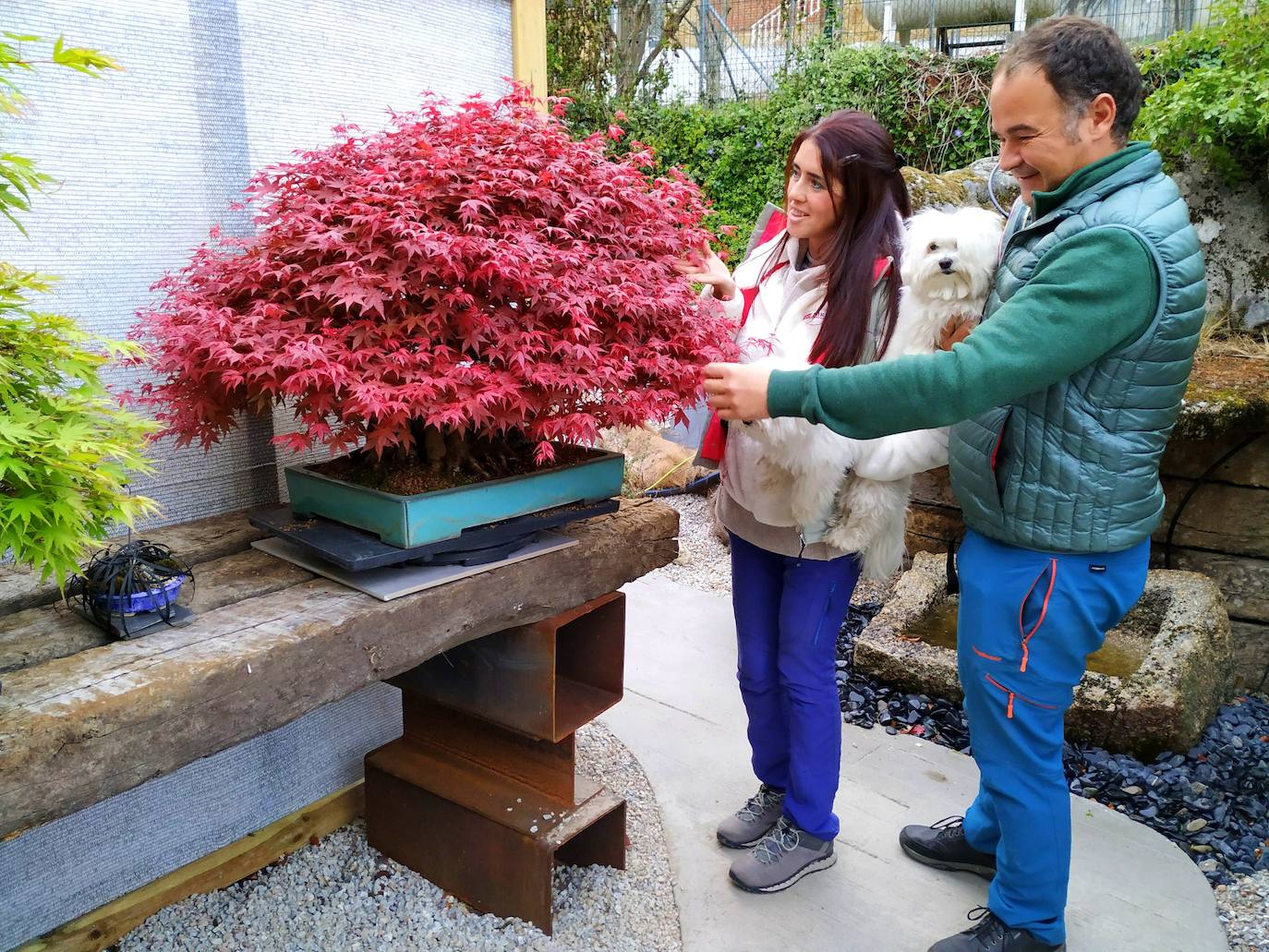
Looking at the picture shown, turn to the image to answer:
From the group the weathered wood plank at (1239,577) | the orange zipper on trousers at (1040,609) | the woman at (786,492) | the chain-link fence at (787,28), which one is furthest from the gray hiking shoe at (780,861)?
the chain-link fence at (787,28)

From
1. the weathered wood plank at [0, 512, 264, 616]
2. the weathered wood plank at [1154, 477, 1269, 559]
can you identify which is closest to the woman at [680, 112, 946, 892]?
the weathered wood plank at [0, 512, 264, 616]

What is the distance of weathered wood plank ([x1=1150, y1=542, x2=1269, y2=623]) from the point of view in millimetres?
3553

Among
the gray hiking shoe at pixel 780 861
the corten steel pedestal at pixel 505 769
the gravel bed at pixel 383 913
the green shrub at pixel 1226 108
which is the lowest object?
the gravel bed at pixel 383 913

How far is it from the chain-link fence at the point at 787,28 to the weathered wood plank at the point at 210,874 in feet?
26.4

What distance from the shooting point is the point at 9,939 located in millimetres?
1926

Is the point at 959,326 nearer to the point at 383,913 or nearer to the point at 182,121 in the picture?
the point at 182,121

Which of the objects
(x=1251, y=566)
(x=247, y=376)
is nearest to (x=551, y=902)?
(x=247, y=376)

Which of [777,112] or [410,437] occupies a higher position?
[777,112]

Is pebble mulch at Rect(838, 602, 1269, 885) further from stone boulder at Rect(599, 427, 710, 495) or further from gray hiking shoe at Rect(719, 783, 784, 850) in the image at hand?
stone boulder at Rect(599, 427, 710, 495)

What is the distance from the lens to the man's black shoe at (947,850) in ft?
7.95

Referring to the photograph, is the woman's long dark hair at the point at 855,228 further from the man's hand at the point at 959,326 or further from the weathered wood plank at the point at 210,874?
the weathered wood plank at the point at 210,874

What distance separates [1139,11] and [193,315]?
8906mm

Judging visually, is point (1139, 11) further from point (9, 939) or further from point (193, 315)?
point (9, 939)

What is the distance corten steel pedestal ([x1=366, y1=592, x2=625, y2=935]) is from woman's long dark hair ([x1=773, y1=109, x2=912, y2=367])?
2.74ft
